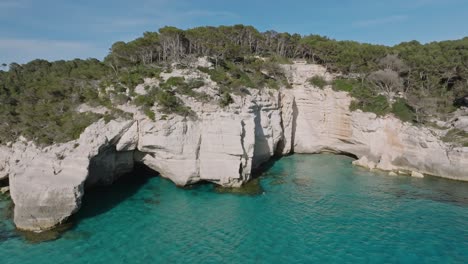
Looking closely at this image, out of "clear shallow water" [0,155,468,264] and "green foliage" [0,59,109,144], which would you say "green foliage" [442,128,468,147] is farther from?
"green foliage" [0,59,109,144]

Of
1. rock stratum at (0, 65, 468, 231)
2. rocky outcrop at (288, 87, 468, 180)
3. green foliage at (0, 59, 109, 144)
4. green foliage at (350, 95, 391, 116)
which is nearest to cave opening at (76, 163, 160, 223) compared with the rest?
rock stratum at (0, 65, 468, 231)

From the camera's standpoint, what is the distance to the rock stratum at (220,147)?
17172 millimetres

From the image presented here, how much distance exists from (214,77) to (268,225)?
1472 cm

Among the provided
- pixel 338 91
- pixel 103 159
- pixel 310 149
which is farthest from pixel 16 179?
pixel 338 91

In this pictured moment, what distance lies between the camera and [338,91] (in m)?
33.0

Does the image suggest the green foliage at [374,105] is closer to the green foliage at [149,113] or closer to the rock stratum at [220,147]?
the rock stratum at [220,147]

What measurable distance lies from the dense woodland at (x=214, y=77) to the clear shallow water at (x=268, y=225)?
252 inches

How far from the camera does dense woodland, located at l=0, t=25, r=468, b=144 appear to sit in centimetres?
2283

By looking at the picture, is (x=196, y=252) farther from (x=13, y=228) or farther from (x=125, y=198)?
(x=13, y=228)

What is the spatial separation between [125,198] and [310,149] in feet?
70.9

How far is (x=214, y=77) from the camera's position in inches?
1049

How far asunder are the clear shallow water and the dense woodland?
21.0 ft

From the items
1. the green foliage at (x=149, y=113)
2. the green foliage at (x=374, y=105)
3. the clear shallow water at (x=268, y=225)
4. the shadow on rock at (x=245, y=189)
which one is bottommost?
the clear shallow water at (x=268, y=225)

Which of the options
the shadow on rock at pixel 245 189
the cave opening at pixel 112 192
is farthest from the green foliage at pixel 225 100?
the cave opening at pixel 112 192
